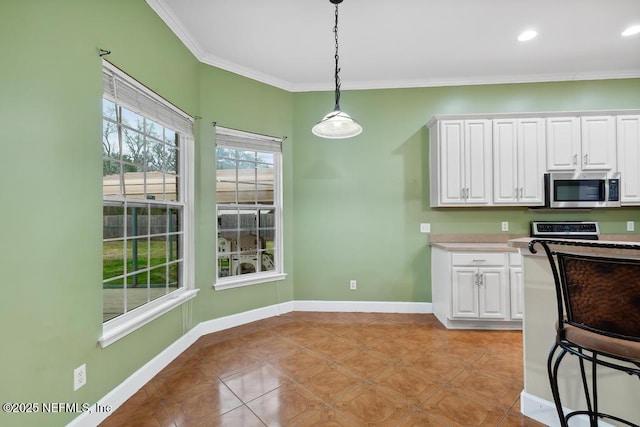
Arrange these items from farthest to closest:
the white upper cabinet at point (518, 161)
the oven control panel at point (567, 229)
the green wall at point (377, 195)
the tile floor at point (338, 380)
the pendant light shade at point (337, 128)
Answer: the green wall at point (377, 195), the oven control panel at point (567, 229), the white upper cabinet at point (518, 161), the pendant light shade at point (337, 128), the tile floor at point (338, 380)

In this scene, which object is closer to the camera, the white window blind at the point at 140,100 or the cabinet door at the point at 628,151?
the white window blind at the point at 140,100

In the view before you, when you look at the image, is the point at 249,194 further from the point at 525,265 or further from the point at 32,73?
the point at 525,265

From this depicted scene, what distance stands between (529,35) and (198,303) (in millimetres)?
4305

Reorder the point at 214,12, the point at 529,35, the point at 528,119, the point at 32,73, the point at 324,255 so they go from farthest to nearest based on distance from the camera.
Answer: the point at 324,255, the point at 528,119, the point at 529,35, the point at 214,12, the point at 32,73

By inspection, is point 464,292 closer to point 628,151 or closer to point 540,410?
point 540,410

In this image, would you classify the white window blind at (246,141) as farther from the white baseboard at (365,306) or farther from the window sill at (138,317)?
the white baseboard at (365,306)

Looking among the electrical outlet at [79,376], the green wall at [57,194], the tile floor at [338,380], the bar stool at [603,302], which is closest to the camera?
the bar stool at [603,302]

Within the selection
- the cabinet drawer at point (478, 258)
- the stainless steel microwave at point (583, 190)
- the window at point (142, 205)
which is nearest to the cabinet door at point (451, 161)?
the cabinet drawer at point (478, 258)

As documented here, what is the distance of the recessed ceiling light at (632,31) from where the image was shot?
2750mm

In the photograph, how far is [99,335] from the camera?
72.2 inches

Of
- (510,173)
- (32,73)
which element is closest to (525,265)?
(510,173)

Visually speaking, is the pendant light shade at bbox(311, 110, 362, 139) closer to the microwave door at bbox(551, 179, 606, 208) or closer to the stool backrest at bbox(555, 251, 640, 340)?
the stool backrest at bbox(555, 251, 640, 340)

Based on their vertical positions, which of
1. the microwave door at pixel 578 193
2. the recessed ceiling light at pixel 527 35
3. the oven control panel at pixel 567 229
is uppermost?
the recessed ceiling light at pixel 527 35

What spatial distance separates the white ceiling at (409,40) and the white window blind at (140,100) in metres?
0.73
